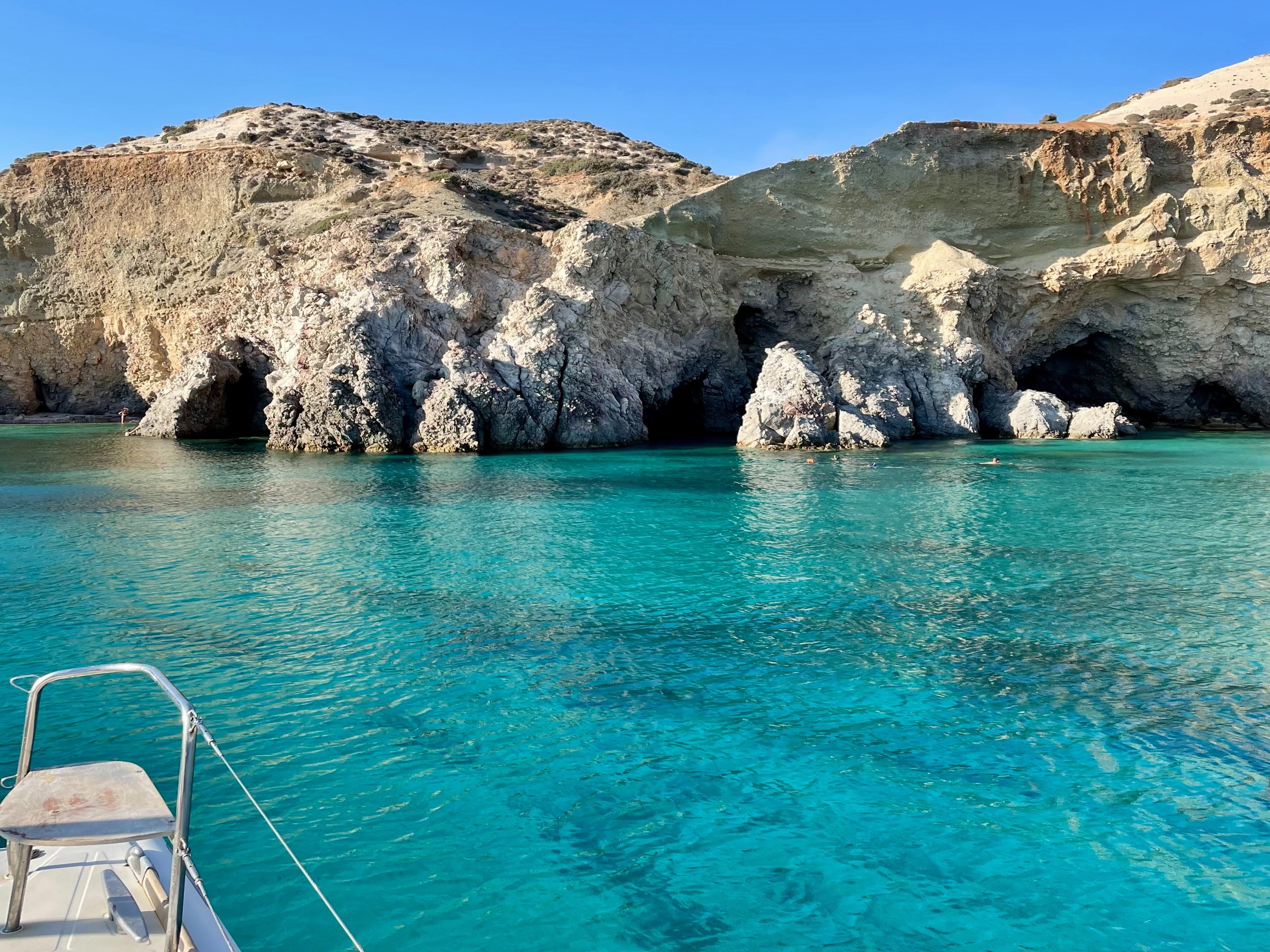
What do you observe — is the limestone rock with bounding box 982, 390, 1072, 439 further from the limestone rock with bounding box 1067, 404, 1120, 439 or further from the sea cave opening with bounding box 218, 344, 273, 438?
the sea cave opening with bounding box 218, 344, 273, 438

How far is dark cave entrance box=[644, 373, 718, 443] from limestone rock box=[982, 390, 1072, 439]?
467 inches

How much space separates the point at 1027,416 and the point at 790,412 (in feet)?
38.3

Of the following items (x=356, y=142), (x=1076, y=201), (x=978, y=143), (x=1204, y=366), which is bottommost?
(x=1204, y=366)

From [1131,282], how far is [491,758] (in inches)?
1706

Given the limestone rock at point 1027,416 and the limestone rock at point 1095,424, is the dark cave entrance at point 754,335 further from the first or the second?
the limestone rock at point 1095,424

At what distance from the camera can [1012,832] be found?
6.30 meters

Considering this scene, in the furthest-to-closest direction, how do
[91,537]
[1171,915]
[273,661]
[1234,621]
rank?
[91,537] < [1234,621] < [273,661] < [1171,915]

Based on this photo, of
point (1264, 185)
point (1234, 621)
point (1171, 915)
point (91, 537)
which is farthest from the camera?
point (1264, 185)

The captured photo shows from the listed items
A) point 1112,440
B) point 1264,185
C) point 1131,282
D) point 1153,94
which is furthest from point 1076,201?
point 1153,94

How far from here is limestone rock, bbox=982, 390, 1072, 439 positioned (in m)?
38.5

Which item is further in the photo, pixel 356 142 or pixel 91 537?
pixel 356 142

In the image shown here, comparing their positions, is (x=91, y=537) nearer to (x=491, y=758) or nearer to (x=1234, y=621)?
(x=491, y=758)

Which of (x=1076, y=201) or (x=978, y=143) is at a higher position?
(x=978, y=143)

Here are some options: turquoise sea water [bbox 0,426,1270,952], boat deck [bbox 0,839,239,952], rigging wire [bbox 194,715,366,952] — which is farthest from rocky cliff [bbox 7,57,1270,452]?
boat deck [bbox 0,839,239,952]
